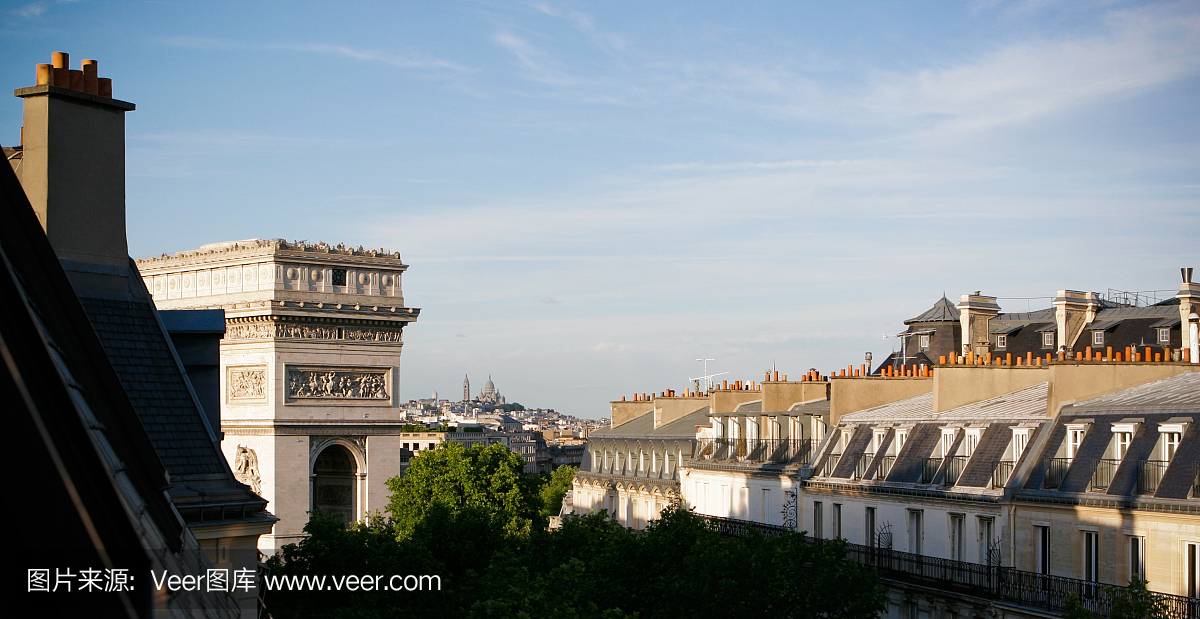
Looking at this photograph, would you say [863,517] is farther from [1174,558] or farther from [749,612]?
[1174,558]

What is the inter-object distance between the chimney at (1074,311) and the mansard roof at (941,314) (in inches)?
244

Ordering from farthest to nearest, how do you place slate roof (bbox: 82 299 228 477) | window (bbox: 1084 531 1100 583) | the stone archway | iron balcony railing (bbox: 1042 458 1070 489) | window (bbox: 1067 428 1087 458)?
the stone archway
window (bbox: 1067 428 1087 458)
iron balcony railing (bbox: 1042 458 1070 489)
window (bbox: 1084 531 1100 583)
slate roof (bbox: 82 299 228 477)

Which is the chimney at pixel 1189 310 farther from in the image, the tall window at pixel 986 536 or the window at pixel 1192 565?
the window at pixel 1192 565

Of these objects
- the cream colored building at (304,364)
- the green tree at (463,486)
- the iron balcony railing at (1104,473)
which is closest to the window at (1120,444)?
the iron balcony railing at (1104,473)

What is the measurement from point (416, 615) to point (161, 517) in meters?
15.5

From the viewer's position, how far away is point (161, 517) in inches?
200

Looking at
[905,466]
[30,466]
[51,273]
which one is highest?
[51,273]

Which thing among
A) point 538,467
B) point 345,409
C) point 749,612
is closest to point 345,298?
point 345,409

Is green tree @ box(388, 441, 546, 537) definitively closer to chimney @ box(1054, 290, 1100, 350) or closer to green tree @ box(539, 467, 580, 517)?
chimney @ box(1054, 290, 1100, 350)

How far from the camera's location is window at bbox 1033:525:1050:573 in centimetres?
1789

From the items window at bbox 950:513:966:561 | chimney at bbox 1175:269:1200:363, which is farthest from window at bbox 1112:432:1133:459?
chimney at bbox 1175:269:1200:363

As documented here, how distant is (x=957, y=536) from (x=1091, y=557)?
10.6 ft

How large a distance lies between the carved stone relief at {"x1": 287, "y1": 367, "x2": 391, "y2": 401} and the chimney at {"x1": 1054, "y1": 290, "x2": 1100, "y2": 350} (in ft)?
67.5

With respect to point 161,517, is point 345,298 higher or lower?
higher
